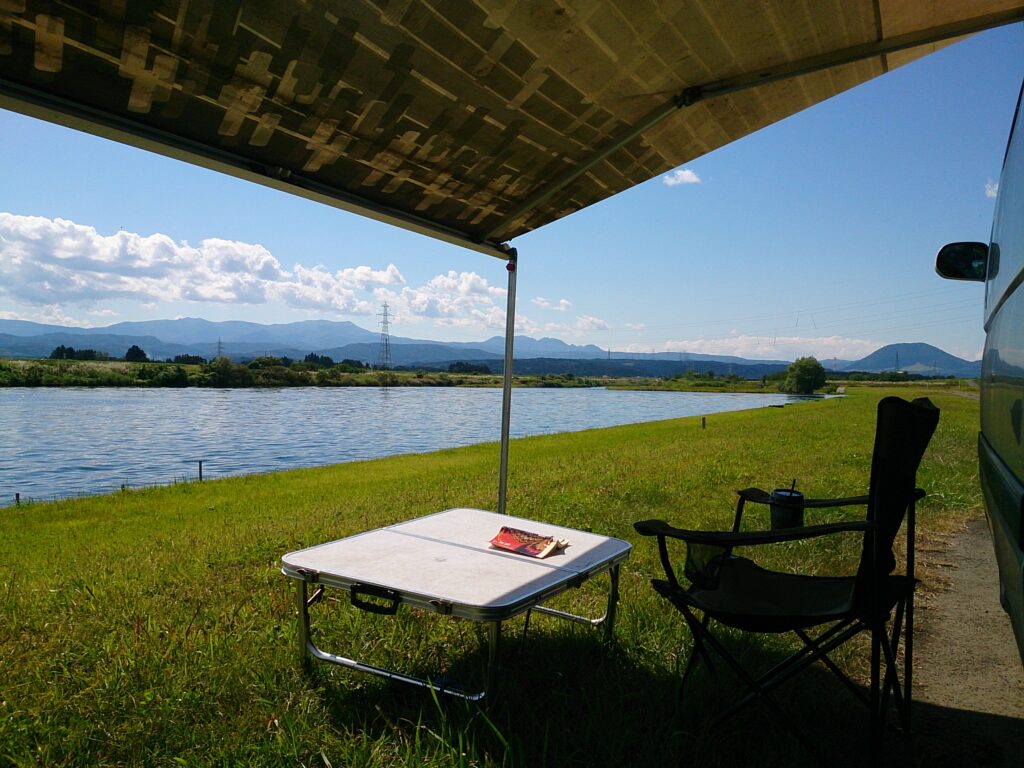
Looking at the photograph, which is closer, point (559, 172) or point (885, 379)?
point (559, 172)

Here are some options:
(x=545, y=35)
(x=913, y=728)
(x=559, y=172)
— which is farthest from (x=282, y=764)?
(x=559, y=172)

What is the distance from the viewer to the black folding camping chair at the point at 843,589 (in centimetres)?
167

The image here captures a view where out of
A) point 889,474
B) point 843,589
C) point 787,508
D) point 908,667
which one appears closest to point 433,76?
point 889,474

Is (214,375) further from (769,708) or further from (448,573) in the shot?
(769,708)

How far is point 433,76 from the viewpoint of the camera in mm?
2443

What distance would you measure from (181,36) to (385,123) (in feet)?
2.76

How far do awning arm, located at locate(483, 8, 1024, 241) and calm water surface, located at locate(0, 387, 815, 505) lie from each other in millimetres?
14173

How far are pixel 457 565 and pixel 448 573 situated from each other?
0.12m

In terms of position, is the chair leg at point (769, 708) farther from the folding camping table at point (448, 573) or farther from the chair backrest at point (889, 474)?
the folding camping table at point (448, 573)

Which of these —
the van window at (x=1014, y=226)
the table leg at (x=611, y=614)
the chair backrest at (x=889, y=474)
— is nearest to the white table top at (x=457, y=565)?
the table leg at (x=611, y=614)

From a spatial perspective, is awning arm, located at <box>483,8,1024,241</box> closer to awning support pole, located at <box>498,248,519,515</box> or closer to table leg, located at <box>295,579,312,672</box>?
awning support pole, located at <box>498,248,519,515</box>

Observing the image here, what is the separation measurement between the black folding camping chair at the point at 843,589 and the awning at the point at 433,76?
5.05ft

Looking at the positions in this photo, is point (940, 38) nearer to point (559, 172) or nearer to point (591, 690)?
point (559, 172)

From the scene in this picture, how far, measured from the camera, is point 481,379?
78.2 metres
